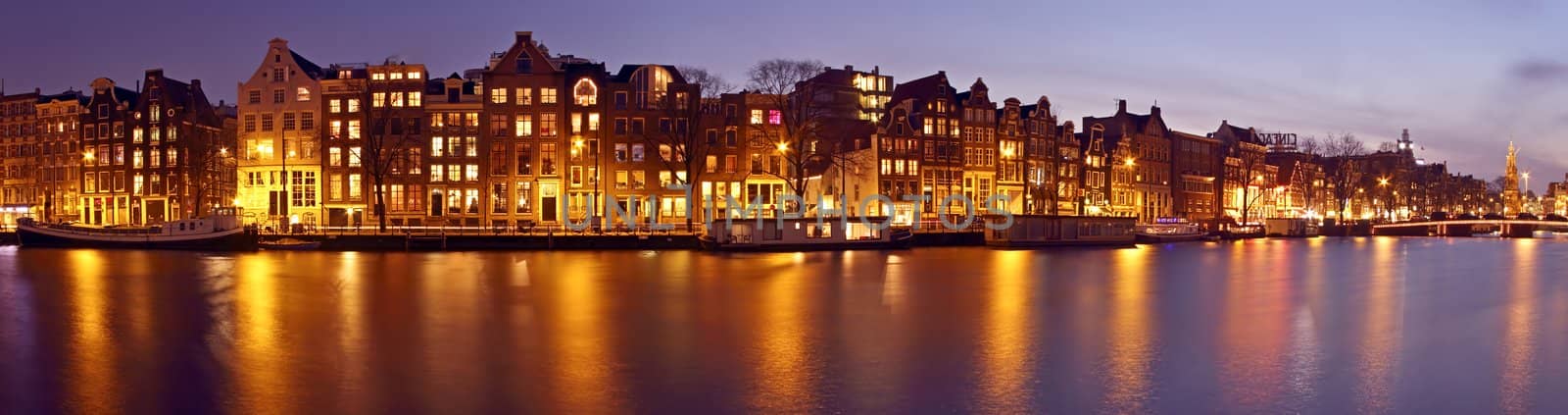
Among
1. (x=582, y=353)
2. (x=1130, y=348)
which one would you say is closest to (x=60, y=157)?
(x=582, y=353)

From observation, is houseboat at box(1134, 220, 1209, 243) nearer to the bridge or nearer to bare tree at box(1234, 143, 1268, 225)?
the bridge

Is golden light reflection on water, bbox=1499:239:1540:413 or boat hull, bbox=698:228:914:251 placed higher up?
boat hull, bbox=698:228:914:251

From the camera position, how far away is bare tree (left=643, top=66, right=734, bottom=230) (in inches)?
3132

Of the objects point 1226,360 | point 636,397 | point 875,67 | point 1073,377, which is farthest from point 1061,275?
point 875,67

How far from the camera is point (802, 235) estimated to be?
68.9 meters

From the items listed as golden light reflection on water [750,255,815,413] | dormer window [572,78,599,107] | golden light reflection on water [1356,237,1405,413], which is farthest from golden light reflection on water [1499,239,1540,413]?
dormer window [572,78,599,107]

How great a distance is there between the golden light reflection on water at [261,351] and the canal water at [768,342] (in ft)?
0.31

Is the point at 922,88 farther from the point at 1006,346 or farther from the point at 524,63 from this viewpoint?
the point at 1006,346

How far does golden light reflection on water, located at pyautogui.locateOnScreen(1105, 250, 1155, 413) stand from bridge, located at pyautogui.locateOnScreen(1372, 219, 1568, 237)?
323ft

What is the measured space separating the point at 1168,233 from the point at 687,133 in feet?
147

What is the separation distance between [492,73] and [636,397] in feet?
229

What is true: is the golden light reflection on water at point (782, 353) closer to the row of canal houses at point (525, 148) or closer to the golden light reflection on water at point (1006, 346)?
the golden light reflection on water at point (1006, 346)

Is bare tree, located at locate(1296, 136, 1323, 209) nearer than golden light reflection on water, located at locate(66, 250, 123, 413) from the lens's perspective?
No

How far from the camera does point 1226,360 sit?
2167 cm
